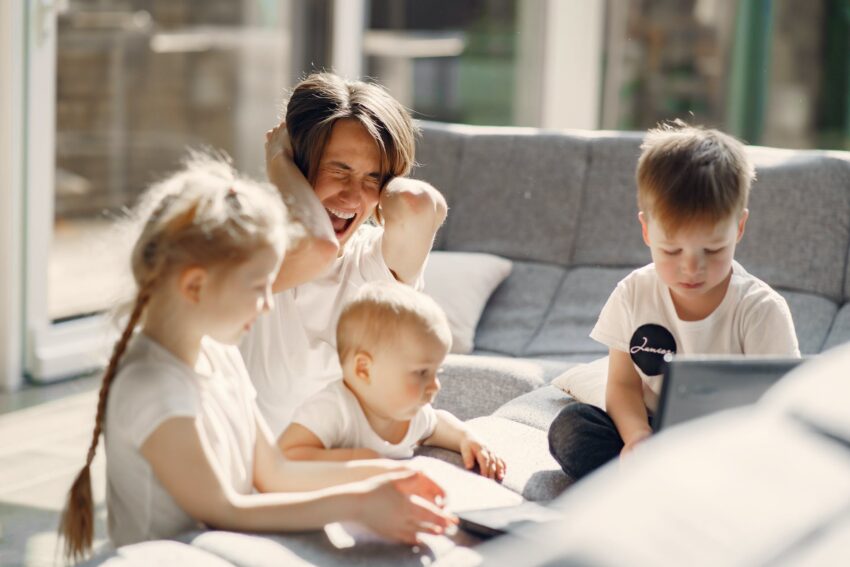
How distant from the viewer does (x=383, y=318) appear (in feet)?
5.46

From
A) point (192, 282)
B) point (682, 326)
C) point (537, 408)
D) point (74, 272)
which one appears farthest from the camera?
point (74, 272)

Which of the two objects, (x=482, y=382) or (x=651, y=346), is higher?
(x=651, y=346)

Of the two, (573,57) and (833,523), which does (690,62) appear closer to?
(573,57)

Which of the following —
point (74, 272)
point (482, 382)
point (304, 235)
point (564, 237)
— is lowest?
point (74, 272)

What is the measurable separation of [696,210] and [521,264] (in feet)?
4.50

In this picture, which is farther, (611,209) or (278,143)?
(611,209)

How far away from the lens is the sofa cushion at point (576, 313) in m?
2.87

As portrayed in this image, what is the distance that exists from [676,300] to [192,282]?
0.86 meters

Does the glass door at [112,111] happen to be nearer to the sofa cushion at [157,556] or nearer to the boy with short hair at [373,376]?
the boy with short hair at [373,376]

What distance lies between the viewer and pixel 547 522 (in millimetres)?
1521

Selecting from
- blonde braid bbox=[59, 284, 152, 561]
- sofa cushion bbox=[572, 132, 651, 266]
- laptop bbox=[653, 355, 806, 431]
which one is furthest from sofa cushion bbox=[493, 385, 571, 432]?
blonde braid bbox=[59, 284, 152, 561]

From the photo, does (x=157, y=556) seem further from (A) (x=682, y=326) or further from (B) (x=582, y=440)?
(A) (x=682, y=326)

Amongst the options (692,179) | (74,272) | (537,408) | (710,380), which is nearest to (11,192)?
(74,272)

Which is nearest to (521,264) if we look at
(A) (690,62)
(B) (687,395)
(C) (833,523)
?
(B) (687,395)
